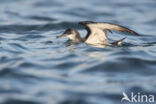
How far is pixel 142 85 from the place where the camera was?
1136cm

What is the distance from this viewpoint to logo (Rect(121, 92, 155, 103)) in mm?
10507

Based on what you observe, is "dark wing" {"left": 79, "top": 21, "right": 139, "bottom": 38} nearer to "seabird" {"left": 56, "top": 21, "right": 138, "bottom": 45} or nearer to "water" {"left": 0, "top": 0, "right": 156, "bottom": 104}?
"seabird" {"left": 56, "top": 21, "right": 138, "bottom": 45}

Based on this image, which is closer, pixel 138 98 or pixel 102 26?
pixel 138 98

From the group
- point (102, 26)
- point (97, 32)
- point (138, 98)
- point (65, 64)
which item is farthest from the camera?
point (97, 32)

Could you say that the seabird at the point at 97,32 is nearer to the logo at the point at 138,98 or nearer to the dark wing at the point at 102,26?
the dark wing at the point at 102,26

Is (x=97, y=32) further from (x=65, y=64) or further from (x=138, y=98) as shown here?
(x=138, y=98)

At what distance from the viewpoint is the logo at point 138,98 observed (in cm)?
1051

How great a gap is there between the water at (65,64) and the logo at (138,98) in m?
0.13

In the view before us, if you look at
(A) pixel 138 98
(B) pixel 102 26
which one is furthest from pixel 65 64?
(A) pixel 138 98

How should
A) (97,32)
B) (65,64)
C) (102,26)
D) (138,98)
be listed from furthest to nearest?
(97,32), (102,26), (65,64), (138,98)

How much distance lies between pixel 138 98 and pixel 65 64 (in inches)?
113

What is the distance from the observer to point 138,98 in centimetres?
1061

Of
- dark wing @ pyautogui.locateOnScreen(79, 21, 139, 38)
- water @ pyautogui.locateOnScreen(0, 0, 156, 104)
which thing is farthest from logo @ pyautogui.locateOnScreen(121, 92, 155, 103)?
dark wing @ pyautogui.locateOnScreen(79, 21, 139, 38)

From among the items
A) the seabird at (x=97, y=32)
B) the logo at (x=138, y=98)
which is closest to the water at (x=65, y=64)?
the logo at (x=138, y=98)
